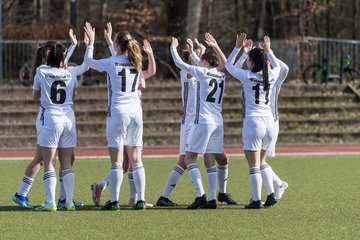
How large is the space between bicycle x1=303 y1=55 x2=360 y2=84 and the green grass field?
1491 centimetres

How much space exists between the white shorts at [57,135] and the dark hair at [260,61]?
2.48 meters

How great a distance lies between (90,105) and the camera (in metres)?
28.7

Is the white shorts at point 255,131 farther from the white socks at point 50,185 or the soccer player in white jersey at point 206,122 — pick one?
the white socks at point 50,185

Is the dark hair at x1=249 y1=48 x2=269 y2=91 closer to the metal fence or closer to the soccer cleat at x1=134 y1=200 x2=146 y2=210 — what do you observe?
the soccer cleat at x1=134 y1=200 x2=146 y2=210

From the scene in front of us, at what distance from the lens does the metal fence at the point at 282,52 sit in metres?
32.1

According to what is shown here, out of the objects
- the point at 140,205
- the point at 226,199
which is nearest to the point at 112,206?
the point at 140,205

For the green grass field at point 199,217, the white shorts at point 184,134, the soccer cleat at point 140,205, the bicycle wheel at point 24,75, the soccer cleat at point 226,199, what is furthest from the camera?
the bicycle wheel at point 24,75

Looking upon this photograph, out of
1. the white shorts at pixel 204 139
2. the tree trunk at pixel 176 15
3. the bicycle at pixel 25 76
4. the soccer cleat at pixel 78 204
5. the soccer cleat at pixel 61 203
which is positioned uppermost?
the tree trunk at pixel 176 15

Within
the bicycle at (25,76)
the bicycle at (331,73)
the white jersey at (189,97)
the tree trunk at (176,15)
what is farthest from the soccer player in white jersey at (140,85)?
the tree trunk at (176,15)

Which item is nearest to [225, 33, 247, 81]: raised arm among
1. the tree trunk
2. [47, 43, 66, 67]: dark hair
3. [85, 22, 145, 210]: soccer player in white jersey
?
[85, 22, 145, 210]: soccer player in white jersey

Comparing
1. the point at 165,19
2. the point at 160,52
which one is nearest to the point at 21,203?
the point at 160,52

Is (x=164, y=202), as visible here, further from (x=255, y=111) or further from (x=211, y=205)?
(x=255, y=111)

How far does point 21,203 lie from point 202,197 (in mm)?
2356

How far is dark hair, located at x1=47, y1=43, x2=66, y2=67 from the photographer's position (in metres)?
12.2
